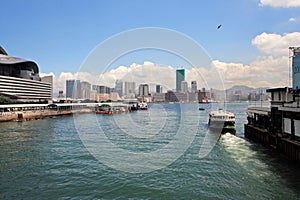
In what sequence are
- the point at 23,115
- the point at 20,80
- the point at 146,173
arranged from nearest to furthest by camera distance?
the point at 146,173 → the point at 23,115 → the point at 20,80

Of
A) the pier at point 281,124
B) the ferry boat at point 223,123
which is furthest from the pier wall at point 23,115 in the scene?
the pier at point 281,124

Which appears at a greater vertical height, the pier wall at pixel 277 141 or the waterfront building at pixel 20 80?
the waterfront building at pixel 20 80

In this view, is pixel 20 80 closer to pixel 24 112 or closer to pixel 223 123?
pixel 24 112

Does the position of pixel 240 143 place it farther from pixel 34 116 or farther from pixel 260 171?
pixel 34 116

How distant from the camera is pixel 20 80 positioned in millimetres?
99000

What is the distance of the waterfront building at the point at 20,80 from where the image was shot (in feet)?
301

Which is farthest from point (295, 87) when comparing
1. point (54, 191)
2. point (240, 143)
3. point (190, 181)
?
point (54, 191)

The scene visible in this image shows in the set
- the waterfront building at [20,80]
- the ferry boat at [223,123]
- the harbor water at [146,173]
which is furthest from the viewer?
the waterfront building at [20,80]

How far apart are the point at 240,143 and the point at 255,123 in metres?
4.89

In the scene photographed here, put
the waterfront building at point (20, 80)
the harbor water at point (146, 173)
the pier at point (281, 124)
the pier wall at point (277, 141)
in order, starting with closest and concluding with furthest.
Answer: the harbor water at point (146, 173) < the pier wall at point (277, 141) < the pier at point (281, 124) < the waterfront building at point (20, 80)

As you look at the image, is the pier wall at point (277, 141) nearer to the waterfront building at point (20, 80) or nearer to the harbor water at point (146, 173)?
the harbor water at point (146, 173)

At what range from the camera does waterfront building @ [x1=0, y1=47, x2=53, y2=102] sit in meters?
91.7

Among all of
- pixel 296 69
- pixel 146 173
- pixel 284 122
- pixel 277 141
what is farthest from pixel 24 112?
pixel 296 69

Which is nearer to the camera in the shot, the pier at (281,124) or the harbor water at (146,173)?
the harbor water at (146,173)
